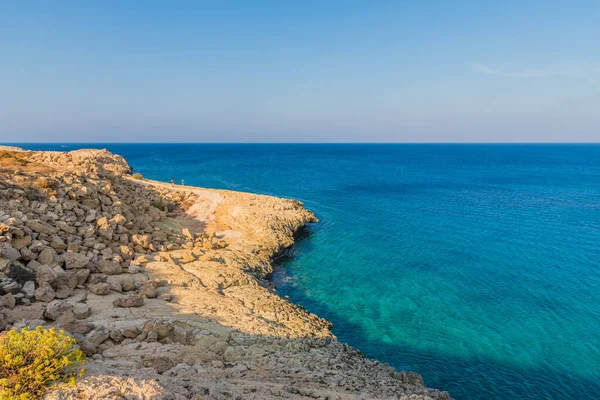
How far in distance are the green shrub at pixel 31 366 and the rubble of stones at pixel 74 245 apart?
176 inches

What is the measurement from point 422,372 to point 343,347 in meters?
4.21

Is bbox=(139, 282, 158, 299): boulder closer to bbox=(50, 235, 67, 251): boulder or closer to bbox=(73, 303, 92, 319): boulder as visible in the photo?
bbox=(73, 303, 92, 319): boulder

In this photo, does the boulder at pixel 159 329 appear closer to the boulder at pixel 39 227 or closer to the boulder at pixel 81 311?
the boulder at pixel 81 311

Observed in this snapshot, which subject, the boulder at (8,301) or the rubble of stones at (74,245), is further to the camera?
the rubble of stones at (74,245)

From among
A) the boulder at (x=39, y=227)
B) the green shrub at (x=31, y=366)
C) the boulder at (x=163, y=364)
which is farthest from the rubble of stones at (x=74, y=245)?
the green shrub at (x=31, y=366)

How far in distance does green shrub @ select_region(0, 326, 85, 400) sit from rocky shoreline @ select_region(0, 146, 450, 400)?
1.37 ft

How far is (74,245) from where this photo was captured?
19781 millimetres

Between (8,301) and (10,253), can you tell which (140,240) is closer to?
(10,253)

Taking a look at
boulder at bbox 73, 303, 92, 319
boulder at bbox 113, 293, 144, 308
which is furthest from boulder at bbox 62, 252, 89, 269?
boulder at bbox 73, 303, 92, 319

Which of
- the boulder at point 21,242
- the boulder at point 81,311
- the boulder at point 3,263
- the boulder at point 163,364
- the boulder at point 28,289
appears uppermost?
the boulder at point 21,242

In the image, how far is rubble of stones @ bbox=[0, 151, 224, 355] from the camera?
13633mm

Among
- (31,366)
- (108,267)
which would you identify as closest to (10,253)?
(108,267)

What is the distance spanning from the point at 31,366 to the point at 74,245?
14580mm

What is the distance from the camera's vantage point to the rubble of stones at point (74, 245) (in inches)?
537
